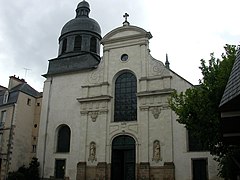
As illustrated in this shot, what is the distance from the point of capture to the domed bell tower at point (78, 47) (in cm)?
2375

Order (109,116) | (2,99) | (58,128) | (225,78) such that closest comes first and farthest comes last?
1. (225,78)
2. (109,116)
3. (58,128)
4. (2,99)

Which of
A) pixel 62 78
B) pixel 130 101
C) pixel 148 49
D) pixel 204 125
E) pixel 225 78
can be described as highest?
pixel 148 49

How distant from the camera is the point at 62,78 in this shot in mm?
24078

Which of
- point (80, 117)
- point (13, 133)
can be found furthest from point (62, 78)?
point (13, 133)

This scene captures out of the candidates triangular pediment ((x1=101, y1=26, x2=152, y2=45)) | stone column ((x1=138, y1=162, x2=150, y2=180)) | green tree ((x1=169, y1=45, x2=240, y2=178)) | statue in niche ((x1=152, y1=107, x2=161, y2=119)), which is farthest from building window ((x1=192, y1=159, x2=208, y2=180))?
triangular pediment ((x1=101, y1=26, x2=152, y2=45))

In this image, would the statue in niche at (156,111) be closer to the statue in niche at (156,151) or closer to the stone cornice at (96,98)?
the statue in niche at (156,151)

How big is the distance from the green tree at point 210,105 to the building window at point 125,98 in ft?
28.7

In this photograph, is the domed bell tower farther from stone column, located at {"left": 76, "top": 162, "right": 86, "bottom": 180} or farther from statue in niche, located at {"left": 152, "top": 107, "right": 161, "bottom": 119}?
stone column, located at {"left": 76, "top": 162, "right": 86, "bottom": 180}

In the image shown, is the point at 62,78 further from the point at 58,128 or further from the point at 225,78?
the point at 225,78

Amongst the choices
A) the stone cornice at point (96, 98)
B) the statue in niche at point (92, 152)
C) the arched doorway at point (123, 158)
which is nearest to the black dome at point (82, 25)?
the stone cornice at point (96, 98)

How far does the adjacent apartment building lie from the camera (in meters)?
22.1

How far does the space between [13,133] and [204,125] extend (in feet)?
51.5

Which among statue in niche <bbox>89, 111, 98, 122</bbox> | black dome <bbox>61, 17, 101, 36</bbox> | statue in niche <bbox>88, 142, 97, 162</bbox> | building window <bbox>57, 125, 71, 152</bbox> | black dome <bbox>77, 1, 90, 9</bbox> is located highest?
black dome <bbox>77, 1, 90, 9</bbox>

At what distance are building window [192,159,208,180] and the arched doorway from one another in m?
3.84
